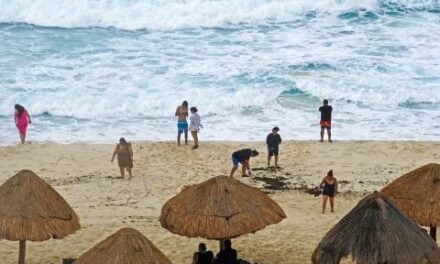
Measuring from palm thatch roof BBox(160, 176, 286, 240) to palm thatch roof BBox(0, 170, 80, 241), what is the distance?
1.26 m

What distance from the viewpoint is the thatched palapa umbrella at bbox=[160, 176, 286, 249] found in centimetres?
968

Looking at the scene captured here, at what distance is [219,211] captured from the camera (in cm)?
977

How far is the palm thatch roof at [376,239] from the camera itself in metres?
7.95

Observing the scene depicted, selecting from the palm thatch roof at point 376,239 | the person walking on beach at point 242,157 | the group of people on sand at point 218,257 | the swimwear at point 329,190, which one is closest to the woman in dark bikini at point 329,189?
the swimwear at point 329,190

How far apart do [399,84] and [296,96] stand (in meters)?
3.33

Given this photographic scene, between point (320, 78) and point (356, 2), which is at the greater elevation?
point (356, 2)

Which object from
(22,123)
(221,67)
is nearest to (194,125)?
(22,123)

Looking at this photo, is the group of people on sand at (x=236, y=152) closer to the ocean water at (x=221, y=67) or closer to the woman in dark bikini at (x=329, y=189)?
the woman in dark bikini at (x=329, y=189)

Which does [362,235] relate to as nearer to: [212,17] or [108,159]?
[108,159]

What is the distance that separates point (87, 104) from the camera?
2289cm

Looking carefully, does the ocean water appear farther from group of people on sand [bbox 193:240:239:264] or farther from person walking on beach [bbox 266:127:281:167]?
group of people on sand [bbox 193:240:239:264]

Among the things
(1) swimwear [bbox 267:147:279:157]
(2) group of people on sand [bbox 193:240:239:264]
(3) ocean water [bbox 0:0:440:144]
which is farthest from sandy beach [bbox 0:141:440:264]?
(3) ocean water [bbox 0:0:440:144]

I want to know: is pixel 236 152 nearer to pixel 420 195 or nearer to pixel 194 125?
pixel 194 125

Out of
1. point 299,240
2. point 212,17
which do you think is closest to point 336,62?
point 212,17
